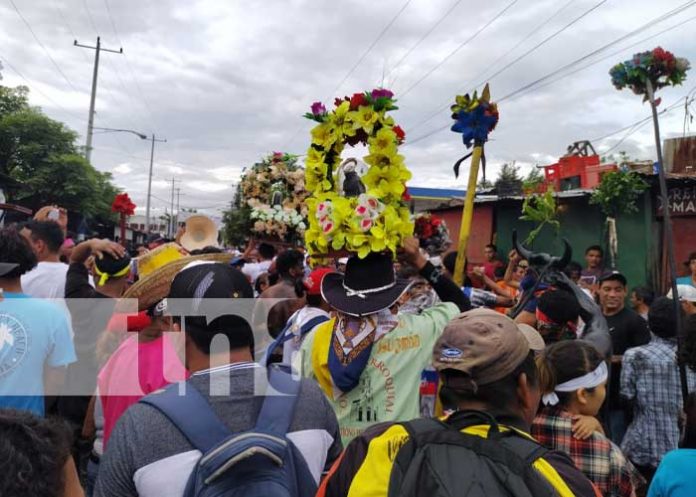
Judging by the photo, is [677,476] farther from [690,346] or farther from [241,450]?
[241,450]

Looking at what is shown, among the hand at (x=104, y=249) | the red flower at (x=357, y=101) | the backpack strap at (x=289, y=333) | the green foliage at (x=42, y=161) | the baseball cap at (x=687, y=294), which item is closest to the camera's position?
the red flower at (x=357, y=101)

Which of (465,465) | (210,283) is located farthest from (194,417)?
(465,465)

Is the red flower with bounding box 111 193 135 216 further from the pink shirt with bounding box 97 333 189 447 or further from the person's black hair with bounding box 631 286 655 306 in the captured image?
the person's black hair with bounding box 631 286 655 306

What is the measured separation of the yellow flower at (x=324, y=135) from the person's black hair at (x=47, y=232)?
8.34 ft

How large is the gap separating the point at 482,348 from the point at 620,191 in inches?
461

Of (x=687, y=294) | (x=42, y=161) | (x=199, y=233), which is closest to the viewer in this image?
(x=687, y=294)

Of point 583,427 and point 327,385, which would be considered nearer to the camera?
point 583,427

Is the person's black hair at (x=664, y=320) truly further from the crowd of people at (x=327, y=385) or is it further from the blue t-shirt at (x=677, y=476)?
the blue t-shirt at (x=677, y=476)

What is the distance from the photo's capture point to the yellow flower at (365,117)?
307cm

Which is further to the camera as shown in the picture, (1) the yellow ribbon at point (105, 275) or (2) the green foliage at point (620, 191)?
(2) the green foliage at point (620, 191)

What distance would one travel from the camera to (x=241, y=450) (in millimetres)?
1605

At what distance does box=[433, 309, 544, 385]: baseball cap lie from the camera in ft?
5.23

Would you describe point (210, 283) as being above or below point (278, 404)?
above

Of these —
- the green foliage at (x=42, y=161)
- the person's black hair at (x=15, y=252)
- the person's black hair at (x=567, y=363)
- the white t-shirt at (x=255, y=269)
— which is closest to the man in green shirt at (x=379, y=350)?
the person's black hair at (x=567, y=363)
